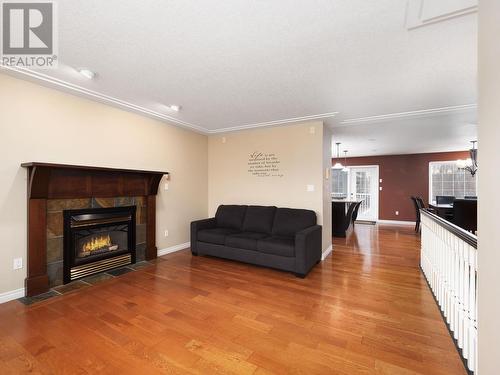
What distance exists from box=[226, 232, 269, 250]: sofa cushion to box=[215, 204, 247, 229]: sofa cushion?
0.52 m

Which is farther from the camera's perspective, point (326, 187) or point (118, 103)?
point (326, 187)

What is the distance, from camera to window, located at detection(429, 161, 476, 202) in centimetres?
780

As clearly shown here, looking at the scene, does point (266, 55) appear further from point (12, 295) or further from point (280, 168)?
point (12, 295)

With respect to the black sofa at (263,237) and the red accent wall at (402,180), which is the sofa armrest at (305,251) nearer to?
the black sofa at (263,237)

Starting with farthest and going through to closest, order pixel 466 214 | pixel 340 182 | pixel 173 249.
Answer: pixel 340 182
pixel 173 249
pixel 466 214

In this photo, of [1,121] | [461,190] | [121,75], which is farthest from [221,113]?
[461,190]

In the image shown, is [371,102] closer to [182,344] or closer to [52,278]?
[182,344]

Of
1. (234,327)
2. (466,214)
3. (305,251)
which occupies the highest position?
(466,214)

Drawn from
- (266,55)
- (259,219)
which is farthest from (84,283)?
(266,55)

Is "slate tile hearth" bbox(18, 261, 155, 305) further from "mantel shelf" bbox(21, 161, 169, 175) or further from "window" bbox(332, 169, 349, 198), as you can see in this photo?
"window" bbox(332, 169, 349, 198)

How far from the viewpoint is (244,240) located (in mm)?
3891

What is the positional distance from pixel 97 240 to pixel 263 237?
2501 millimetres

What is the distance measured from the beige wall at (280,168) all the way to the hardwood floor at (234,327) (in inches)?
59.3

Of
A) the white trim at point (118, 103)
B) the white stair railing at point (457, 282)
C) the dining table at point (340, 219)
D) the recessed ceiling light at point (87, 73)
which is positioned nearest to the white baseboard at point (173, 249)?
the white trim at point (118, 103)
